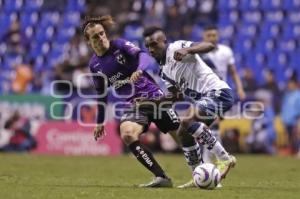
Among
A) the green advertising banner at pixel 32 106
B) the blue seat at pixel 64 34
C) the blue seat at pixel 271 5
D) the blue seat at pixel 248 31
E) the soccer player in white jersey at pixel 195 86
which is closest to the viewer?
the soccer player in white jersey at pixel 195 86

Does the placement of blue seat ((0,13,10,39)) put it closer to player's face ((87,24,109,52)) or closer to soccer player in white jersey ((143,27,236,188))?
player's face ((87,24,109,52))

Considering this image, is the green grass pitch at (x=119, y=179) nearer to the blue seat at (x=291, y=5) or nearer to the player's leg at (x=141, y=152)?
the player's leg at (x=141, y=152)

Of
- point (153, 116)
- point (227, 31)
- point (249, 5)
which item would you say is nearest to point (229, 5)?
point (249, 5)

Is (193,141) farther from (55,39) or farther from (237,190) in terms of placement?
(55,39)

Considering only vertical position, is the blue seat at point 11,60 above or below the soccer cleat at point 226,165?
below

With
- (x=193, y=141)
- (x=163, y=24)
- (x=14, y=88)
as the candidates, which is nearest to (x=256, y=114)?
(x=163, y=24)

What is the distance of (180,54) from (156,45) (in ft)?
1.98

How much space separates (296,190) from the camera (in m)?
11.0

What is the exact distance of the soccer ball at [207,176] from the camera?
10742 millimetres

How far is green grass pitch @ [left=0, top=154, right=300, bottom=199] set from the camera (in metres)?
10.1

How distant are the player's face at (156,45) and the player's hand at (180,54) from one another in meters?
0.49

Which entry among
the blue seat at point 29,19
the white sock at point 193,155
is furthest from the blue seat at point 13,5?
the white sock at point 193,155

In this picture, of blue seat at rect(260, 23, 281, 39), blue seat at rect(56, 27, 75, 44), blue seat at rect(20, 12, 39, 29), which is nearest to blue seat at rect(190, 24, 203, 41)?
blue seat at rect(260, 23, 281, 39)

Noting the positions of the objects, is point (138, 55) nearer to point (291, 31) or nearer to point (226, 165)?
point (226, 165)
